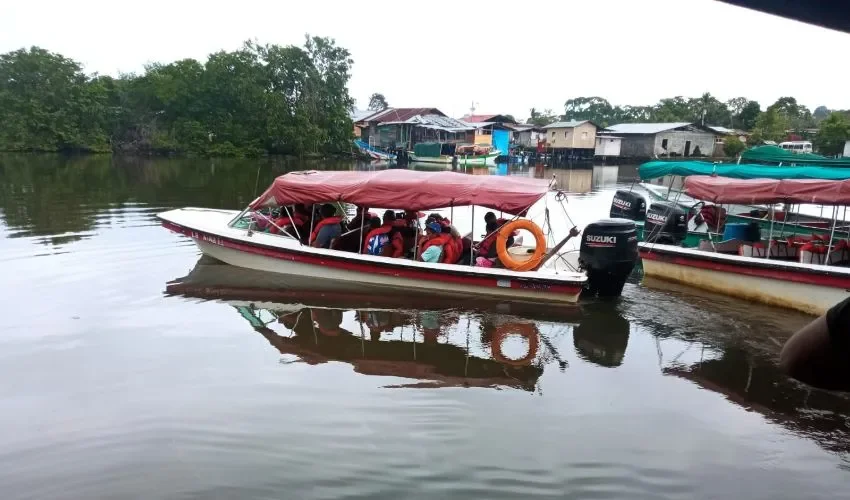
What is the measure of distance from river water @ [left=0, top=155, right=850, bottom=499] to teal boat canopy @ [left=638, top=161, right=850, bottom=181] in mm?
2737

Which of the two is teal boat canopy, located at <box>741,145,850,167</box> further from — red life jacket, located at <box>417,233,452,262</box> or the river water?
red life jacket, located at <box>417,233,452,262</box>

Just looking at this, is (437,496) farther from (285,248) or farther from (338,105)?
(338,105)

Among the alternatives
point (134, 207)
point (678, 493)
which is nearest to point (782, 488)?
point (678, 493)

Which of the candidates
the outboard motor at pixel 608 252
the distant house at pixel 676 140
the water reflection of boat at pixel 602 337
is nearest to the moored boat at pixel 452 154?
the distant house at pixel 676 140

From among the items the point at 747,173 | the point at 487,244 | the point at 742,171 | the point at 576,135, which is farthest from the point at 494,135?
the point at 487,244

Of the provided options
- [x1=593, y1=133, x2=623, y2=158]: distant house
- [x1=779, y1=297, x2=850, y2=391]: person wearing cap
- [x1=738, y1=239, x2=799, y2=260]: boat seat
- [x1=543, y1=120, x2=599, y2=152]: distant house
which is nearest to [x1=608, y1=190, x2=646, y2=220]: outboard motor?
[x1=738, y1=239, x2=799, y2=260]: boat seat

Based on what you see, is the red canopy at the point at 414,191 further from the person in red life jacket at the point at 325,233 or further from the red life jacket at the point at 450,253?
the red life jacket at the point at 450,253

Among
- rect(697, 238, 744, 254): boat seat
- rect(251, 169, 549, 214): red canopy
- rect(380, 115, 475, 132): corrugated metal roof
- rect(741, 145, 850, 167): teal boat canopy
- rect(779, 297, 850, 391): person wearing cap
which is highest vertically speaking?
rect(380, 115, 475, 132): corrugated metal roof

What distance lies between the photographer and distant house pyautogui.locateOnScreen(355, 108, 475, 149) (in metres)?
50.9

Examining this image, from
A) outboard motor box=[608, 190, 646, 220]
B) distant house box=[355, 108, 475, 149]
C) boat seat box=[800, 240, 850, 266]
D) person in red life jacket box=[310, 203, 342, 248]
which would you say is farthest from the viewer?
distant house box=[355, 108, 475, 149]

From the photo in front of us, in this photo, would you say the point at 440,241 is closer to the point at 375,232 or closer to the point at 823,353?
the point at 375,232

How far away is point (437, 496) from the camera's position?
3.82 metres

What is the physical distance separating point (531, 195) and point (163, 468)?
586 cm

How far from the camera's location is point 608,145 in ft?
166
